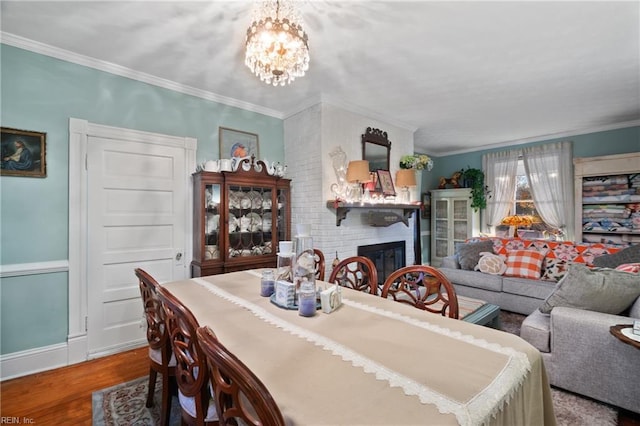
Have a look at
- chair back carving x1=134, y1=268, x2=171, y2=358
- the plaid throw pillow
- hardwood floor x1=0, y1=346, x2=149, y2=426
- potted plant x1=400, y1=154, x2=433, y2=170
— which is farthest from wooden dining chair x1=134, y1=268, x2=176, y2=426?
the plaid throw pillow

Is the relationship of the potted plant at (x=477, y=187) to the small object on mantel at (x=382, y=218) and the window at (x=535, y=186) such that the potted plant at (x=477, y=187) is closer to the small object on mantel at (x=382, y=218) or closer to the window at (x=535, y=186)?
the window at (x=535, y=186)

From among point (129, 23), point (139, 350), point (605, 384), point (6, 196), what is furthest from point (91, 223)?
point (605, 384)

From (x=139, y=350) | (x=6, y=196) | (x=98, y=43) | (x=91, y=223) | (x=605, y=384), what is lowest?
(x=139, y=350)

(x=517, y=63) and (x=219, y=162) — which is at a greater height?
(x=517, y=63)

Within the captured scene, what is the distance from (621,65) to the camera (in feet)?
8.71

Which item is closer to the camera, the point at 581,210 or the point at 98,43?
the point at 98,43

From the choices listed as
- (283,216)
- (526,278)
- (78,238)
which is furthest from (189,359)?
(526,278)

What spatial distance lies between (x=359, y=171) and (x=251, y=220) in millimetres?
1408

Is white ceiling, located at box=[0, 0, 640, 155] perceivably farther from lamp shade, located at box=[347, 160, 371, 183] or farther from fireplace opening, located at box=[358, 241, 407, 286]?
fireplace opening, located at box=[358, 241, 407, 286]

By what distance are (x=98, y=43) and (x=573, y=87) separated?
4641 mm

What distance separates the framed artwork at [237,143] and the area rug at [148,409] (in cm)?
236

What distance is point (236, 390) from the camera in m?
0.75

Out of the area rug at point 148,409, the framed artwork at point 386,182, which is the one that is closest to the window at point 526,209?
the framed artwork at point 386,182

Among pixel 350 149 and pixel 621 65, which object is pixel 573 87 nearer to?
pixel 621 65
